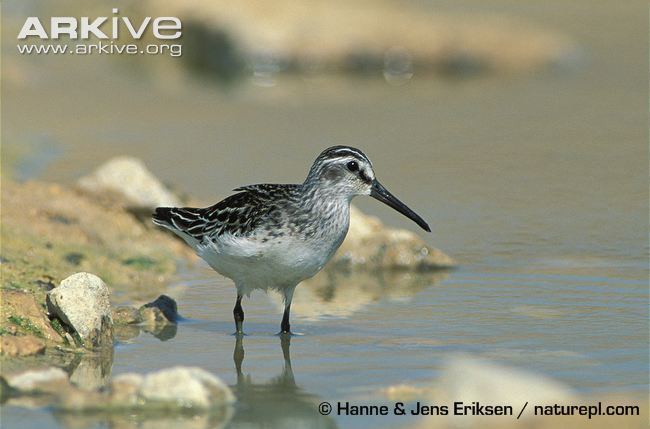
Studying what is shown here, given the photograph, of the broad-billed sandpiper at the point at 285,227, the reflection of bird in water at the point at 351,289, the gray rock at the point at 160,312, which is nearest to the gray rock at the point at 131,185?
the reflection of bird in water at the point at 351,289

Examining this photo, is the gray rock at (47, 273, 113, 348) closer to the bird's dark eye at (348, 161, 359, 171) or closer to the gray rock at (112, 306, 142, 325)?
the gray rock at (112, 306, 142, 325)

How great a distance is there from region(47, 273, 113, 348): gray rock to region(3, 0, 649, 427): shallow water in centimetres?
26

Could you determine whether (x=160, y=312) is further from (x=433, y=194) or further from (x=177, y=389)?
(x=433, y=194)

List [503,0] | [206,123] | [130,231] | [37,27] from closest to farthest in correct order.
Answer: [130,231]
[206,123]
[37,27]
[503,0]

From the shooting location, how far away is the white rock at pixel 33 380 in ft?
27.1

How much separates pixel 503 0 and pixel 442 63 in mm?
6281

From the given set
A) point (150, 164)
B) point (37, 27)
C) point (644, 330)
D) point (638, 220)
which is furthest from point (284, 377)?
point (37, 27)

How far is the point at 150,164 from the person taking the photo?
1839 cm

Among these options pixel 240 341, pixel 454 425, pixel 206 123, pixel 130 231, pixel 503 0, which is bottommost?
pixel 454 425

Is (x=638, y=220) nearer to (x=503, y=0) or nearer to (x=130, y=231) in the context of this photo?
(x=130, y=231)

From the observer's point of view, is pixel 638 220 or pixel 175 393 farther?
pixel 638 220

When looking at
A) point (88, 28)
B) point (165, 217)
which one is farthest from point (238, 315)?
point (88, 28)

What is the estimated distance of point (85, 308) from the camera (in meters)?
9.78

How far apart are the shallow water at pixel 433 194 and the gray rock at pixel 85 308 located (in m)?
0.26
